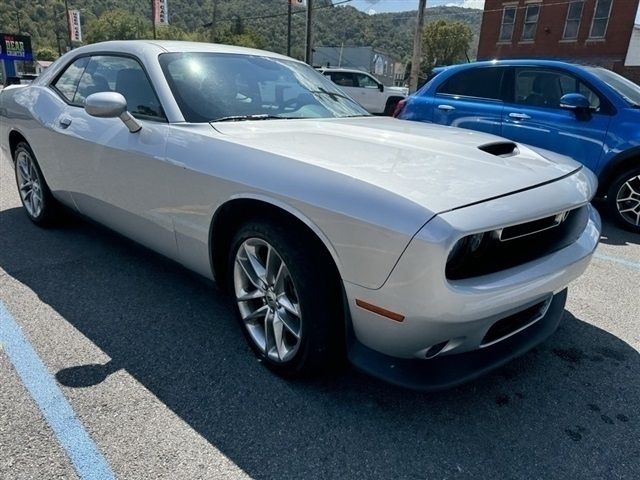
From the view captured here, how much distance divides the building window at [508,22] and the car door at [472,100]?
2877 centimetres

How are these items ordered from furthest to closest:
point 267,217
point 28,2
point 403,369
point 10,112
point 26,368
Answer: point 28,2, point 10,112, point 26,368, point 267,217, point 403,369

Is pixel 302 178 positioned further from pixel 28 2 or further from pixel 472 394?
pixel 28 2

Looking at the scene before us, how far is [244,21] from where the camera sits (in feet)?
201

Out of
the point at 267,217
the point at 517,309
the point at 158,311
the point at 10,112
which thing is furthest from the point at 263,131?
the point at 10,112

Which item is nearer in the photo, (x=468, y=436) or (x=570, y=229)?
(x=468, y=436)

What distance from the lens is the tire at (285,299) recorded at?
2098mm

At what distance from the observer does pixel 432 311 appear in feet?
5.82

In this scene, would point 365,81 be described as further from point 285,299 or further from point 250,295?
point 285,299

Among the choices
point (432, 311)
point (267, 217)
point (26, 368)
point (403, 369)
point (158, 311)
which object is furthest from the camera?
point (158, 311)

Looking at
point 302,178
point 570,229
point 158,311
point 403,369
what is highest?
point 302,178

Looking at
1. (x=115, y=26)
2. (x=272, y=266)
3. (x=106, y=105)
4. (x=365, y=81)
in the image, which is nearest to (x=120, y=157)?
(x=106, y=105)

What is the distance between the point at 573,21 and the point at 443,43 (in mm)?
43568

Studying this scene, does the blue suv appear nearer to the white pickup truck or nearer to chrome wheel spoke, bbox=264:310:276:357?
chrome wheel spoke, bbox=264:310:276:357

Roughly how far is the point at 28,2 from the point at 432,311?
11133cm
